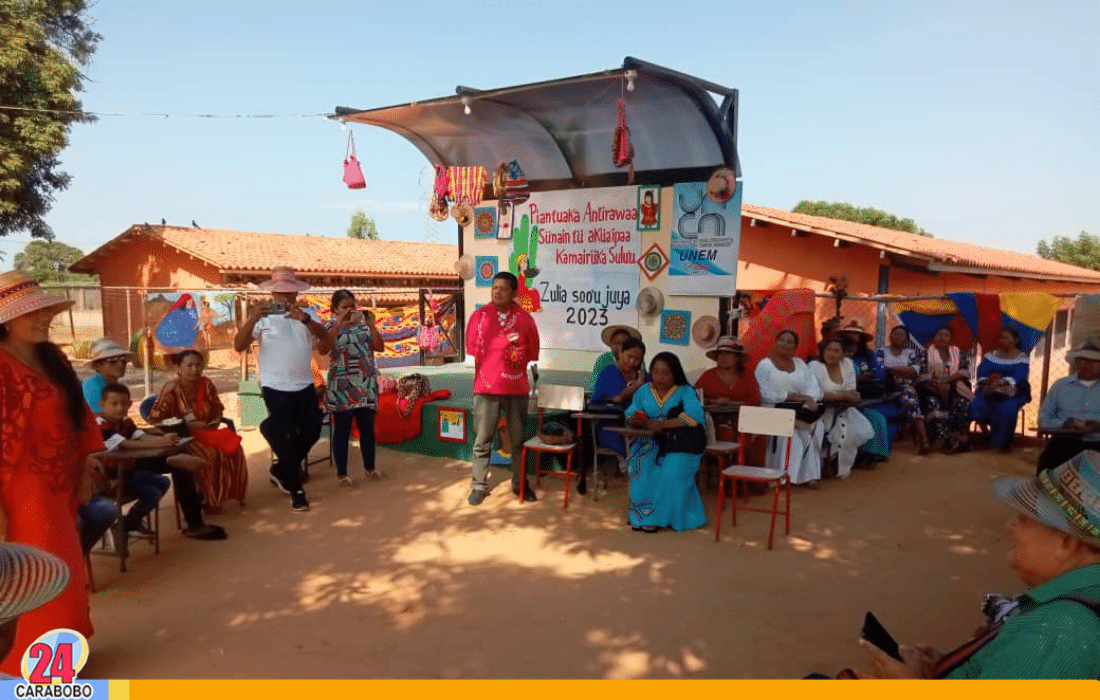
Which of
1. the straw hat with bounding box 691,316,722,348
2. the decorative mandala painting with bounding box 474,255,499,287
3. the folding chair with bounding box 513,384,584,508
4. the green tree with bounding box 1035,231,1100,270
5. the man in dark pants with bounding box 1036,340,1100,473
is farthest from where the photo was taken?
the green tree with bounding box 1035,231,1100,270

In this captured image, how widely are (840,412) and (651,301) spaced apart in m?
2.46

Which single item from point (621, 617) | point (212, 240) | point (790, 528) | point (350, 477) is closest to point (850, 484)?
point (790, 528)

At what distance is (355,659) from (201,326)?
11.9 m

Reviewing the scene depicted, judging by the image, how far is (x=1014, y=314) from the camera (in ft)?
26.2

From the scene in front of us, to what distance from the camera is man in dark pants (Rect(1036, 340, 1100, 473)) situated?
580 centimetres

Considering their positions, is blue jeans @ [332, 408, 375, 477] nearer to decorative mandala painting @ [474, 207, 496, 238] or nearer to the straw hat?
the straw hat

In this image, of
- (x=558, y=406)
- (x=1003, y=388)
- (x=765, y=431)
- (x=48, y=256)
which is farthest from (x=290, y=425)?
(x=48, y=256)

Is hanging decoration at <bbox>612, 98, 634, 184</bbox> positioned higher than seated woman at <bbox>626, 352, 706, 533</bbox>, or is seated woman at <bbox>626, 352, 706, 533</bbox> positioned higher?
hanging decoration at <bbox>612, 98, 634, 184</bbox>

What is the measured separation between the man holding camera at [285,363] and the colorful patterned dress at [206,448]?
37 cm

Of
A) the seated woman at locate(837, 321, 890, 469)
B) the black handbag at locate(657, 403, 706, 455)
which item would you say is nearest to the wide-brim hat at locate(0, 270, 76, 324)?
the black handbag at locate(657, 403, 706, 455)

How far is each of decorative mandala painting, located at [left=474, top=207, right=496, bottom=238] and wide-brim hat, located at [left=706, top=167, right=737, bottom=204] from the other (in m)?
3.18

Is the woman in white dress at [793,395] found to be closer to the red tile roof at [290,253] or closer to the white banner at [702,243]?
the white banner at [702,243]

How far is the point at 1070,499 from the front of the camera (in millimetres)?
1792

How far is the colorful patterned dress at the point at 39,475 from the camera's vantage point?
2.74 m
